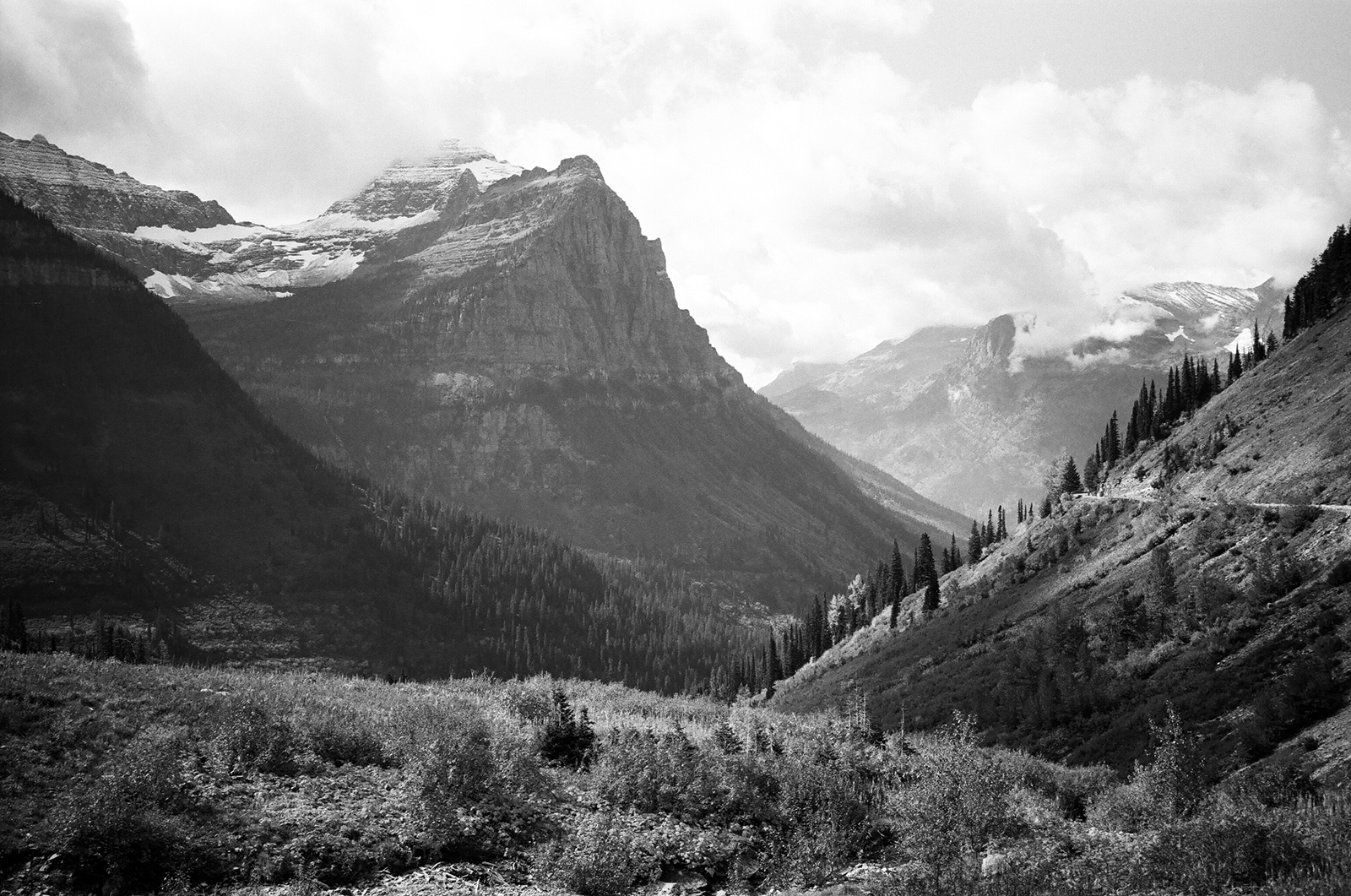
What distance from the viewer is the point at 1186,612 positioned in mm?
63688

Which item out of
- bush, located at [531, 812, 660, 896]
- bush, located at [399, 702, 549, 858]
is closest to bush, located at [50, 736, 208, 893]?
bush, located at [399, 702, 549, 858]

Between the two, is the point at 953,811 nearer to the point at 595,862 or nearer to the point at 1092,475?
the point at 595,862

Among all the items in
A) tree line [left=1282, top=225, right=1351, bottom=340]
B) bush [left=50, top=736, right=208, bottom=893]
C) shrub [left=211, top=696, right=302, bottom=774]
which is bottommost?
bush [left=50, top=736, right=208, bottom=893]

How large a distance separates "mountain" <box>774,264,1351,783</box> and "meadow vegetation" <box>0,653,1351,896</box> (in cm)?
1381

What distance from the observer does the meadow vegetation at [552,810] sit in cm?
2134

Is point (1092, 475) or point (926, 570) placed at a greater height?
point (1092, 475)

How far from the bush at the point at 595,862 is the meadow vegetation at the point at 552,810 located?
0.06m

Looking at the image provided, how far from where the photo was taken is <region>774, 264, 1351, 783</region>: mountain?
4641 cm

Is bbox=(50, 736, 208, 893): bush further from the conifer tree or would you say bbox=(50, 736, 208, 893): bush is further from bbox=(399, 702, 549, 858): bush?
the conifer tree

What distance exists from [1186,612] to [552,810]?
5359 cm

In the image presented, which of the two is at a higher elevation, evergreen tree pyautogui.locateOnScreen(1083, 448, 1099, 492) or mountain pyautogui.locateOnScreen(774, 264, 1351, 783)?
evergreen tree pyautogui.locateOnScreen(1083, 448, 1099, 492)

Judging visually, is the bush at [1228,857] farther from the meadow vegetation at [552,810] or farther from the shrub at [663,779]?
the shrub at [663,779]

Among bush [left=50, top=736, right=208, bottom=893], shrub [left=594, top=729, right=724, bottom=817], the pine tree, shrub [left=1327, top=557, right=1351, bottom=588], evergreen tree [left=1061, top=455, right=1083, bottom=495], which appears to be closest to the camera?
bush [left=50, top=736, right=208, bottom=893]

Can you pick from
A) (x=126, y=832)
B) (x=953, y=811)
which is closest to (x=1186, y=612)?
(x=953, y=811)
